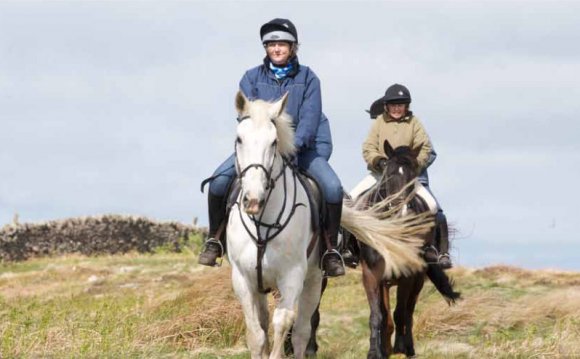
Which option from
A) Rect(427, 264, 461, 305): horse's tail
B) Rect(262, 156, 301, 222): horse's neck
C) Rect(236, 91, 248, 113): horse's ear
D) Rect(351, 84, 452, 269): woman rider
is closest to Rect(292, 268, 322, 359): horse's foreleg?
Rect(262, 156, 301, 222): horse's neck

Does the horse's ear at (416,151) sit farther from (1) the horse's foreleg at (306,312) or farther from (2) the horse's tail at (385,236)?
(1) the horse's foreleg at (306,312)

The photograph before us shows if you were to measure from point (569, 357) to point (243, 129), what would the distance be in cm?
547

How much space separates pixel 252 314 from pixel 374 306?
2724mm

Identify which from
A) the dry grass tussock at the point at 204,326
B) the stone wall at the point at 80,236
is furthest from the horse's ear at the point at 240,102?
the stone wall at the point at 80,236

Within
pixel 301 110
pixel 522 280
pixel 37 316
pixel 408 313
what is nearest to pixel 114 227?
pixel 522 280

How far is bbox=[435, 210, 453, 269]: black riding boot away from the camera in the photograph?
42.2 ft

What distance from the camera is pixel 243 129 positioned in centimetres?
794

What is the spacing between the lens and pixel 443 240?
13.0 meters

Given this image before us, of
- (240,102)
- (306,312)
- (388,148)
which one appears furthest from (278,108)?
(388,148)

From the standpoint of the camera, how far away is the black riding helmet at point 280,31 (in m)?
9.55

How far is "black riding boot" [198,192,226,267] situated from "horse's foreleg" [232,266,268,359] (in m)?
0.84

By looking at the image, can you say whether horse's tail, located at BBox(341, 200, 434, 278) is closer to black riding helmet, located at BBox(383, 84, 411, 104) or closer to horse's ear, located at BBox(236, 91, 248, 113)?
horse's ear, located at BBox(236, 91, 248, 113)

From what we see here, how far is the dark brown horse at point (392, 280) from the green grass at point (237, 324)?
0.52 m

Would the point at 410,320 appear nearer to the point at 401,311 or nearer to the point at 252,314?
the point at 401,311
